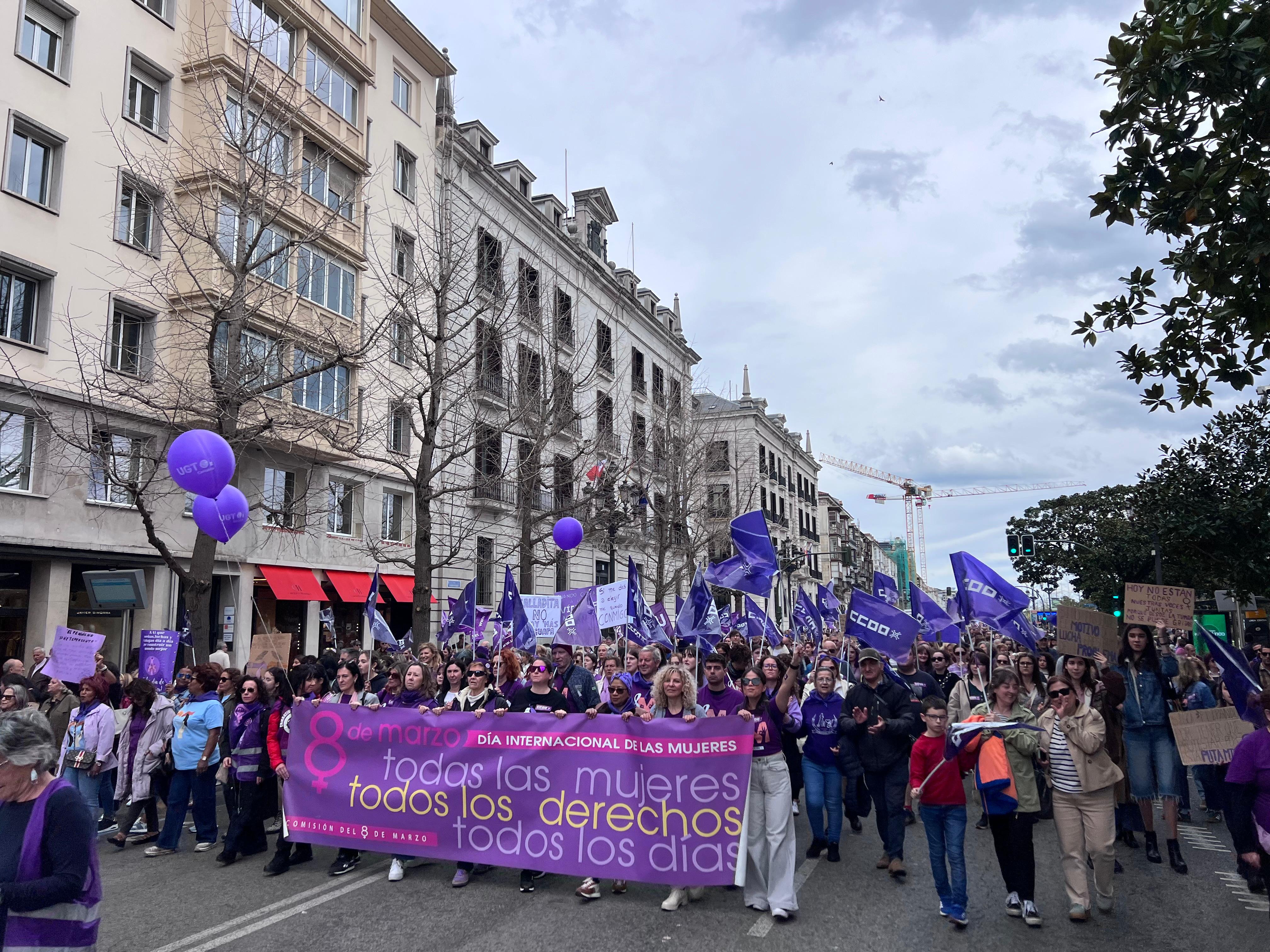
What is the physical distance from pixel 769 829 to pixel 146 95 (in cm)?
2127

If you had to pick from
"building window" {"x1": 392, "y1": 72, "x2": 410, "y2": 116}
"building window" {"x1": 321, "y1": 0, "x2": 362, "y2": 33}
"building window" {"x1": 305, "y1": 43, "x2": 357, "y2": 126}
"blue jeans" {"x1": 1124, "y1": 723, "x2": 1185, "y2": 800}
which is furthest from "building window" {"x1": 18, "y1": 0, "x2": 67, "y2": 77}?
"blue jeans" {"x1": 1124, "y1": 723, "x2": 1185, "y2": 800}

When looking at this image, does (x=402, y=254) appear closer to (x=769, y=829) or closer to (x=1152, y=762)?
(x=769, y=829)

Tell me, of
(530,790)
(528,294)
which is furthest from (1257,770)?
(528,294)

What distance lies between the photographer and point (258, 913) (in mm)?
6336

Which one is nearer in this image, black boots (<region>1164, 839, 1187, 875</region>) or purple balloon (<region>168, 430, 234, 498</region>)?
black boots (<region>1164, 839, 1187, 875</region>)

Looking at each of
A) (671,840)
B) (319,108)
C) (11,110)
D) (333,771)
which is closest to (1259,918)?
(671,840)

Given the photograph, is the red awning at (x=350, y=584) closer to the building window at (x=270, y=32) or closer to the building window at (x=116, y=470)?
the building window at (x=116, y=470)

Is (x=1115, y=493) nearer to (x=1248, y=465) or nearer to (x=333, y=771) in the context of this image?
(x=1248, y=465)

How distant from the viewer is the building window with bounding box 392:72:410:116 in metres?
27.5

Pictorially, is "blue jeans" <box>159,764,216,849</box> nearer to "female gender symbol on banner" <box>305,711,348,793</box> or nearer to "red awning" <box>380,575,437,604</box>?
"female gender symbol on banner" <box>305,711,348,793</box>

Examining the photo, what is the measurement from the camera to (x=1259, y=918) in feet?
19.7

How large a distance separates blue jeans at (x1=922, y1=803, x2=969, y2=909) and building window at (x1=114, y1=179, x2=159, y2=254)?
18.8m

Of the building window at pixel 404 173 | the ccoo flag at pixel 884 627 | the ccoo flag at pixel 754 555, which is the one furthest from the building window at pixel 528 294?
the ccoo flag at pixel 884 627

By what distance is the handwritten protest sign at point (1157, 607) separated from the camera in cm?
882
